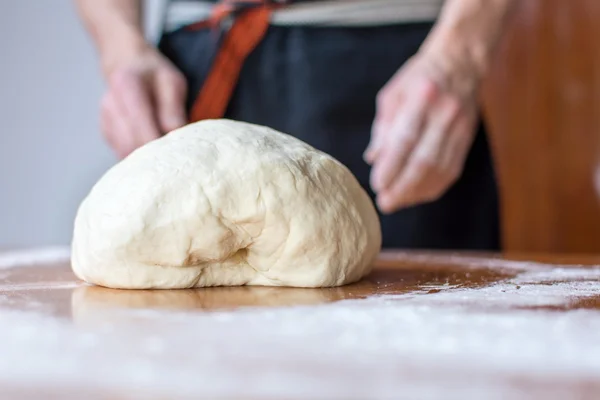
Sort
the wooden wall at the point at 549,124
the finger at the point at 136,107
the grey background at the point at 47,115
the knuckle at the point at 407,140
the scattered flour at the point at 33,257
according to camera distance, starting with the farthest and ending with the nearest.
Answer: the grey background at the point at 47,115
the wooden wall at the point at 549,124
the finger at the point at 136,107
the knuckle at the point at 407,140
the scattered flour at the point at 33,257

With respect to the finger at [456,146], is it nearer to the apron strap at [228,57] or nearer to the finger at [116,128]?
the apron strap at [228,57]

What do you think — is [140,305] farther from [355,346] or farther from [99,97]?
[99,97]

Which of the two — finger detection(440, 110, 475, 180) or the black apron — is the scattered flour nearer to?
the black apron

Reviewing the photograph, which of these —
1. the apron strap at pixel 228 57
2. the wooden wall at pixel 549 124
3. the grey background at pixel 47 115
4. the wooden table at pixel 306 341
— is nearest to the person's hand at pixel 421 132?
the apron strap at pixel 228 57

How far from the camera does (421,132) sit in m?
1.19

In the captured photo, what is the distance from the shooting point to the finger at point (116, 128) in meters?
1.29

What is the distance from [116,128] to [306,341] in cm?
93

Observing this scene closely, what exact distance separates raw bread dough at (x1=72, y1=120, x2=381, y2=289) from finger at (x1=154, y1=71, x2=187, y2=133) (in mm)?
525

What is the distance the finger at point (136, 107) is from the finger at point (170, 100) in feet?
0.08

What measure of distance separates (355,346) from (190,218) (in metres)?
0.28

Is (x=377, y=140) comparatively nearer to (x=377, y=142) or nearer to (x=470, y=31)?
(x=377, y=142)

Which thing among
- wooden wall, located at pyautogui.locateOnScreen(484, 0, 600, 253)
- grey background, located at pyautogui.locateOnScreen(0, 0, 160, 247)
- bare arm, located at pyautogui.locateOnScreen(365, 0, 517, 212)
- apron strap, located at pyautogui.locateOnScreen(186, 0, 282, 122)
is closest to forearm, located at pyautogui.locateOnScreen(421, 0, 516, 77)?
bare arm, located at pyautogui.locateOnScreen(365, 0, 517, 212)

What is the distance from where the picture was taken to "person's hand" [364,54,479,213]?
1173mm

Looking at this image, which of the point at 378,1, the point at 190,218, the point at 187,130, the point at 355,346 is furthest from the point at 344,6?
the point at 355,346
